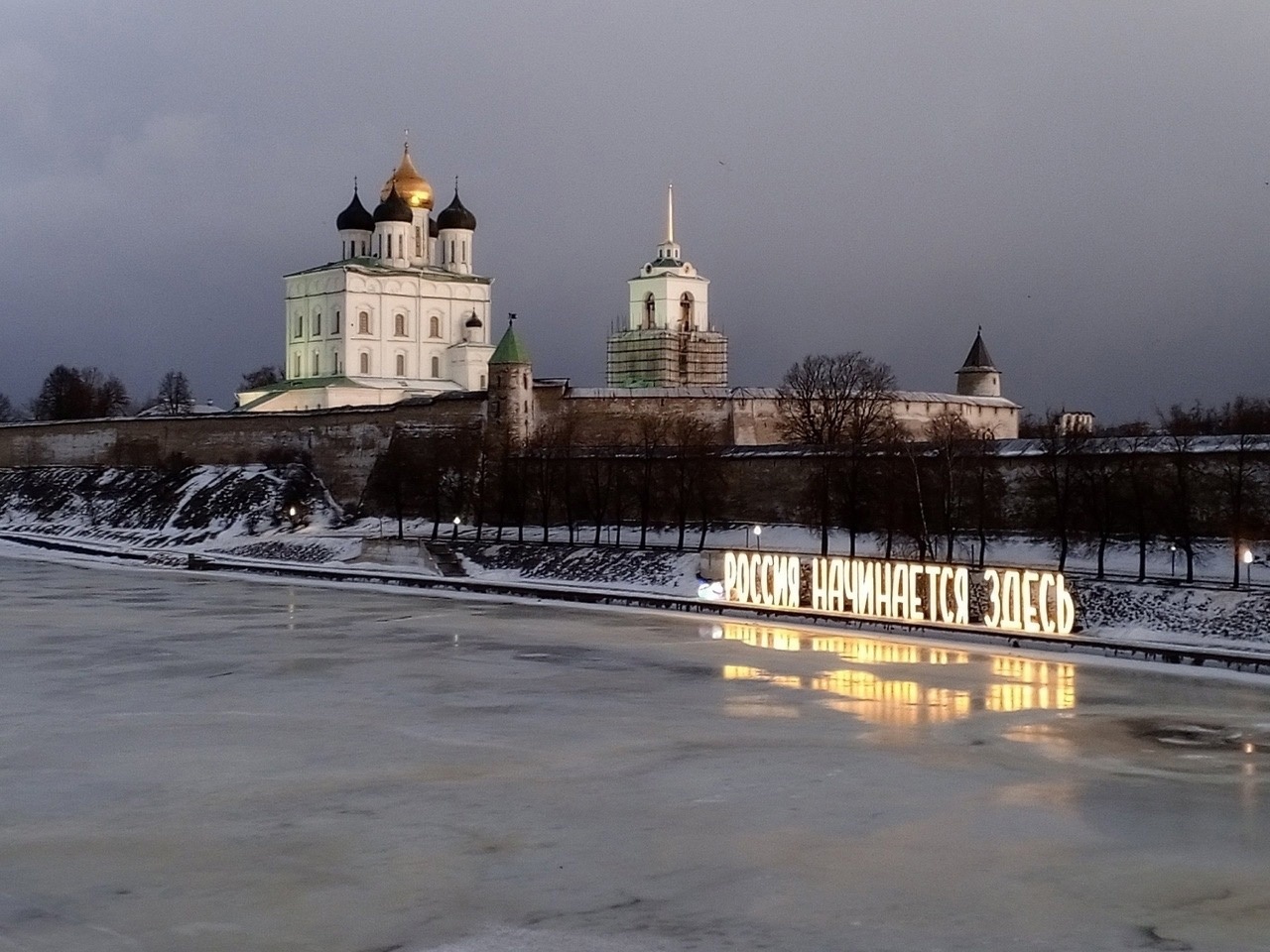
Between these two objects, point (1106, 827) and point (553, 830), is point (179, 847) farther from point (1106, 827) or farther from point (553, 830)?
point (1106, 827)

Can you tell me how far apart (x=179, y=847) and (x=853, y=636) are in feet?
41.5

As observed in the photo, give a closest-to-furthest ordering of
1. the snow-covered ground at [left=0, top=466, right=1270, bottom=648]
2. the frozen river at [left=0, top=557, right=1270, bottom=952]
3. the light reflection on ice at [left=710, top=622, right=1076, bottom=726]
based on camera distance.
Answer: the frozen river at [left=0, top=557, right=1270, bottom=952] → the light reflection on ice at [left=710, top=622, right=1076, bottom=726] → the snow-covered ground at [left=0, top=466, right=1270, bottom=648]

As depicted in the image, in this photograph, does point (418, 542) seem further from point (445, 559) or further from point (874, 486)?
point (874, 486)

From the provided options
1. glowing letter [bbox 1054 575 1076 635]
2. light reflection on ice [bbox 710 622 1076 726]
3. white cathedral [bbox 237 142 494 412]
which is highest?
white cathedral [bbox 237 142 494 412]

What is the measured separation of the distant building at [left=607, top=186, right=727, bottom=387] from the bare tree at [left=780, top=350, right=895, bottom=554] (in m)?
11.4

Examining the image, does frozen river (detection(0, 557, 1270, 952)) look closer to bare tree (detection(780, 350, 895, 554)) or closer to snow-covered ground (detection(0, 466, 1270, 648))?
snow-covered ground (detection(0, 466, 1270, 648))

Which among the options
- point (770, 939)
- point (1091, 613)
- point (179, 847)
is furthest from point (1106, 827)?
point (1091, 613)

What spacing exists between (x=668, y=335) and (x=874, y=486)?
31591 mm


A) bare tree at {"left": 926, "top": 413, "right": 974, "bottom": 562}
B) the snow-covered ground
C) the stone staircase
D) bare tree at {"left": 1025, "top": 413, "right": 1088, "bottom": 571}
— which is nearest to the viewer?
the snow-covered ground

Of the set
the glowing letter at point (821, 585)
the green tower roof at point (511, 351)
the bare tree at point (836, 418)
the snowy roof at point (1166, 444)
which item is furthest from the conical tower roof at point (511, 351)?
the glowing letter at point (821, 585)

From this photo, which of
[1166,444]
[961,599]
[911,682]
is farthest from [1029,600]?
[1166,444]

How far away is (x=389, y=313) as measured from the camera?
189 ft

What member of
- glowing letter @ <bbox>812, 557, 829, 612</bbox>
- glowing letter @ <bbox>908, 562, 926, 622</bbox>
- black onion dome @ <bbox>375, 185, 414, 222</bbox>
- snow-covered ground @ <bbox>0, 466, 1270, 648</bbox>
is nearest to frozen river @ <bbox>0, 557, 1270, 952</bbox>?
glowing letter @ <bbox>908, 562, 926, 622</bbox>

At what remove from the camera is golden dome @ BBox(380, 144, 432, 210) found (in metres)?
59.8
